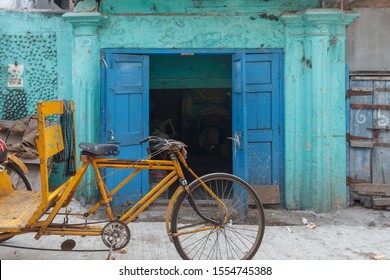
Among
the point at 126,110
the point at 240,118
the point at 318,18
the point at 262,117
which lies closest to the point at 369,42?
the point at 318,18

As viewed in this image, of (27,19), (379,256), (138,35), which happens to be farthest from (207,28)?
(379,256)

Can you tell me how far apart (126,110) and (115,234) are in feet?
9.90

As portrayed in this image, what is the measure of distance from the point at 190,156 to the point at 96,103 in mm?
6268

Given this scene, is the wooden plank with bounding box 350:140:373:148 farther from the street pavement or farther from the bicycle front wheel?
the bicycle front wheel

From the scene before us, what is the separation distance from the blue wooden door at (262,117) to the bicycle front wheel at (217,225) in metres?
0.55

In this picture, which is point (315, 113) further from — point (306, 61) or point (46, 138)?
point (46, 138)

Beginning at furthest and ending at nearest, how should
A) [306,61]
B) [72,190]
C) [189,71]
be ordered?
1. [189,71]
2. [306,61]
3. [72,190]

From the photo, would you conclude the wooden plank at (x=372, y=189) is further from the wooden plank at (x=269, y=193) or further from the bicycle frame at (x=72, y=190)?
the bicycle frame at (x=72, y=190)

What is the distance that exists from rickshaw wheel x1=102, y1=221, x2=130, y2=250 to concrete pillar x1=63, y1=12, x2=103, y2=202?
289 cm

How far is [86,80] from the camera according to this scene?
24.0 ft

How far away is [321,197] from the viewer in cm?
734

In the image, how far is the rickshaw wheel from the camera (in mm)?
4535

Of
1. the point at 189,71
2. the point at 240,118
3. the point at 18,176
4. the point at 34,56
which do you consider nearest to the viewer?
the point at 18,176
